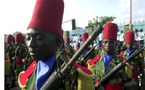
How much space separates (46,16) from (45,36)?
0.26m

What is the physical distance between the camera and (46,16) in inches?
67.4

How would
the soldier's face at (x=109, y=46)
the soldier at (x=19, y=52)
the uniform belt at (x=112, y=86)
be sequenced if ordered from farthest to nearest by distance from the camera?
the soldier at (x=19, y=52) → the soldier's face at (x=109, y=46) → the uniform belt at (x=112, y=86)

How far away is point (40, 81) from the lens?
167 centimetres

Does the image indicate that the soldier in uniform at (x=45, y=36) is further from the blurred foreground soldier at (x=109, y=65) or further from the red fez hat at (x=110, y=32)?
the red fez hat at (x=110, y=32)

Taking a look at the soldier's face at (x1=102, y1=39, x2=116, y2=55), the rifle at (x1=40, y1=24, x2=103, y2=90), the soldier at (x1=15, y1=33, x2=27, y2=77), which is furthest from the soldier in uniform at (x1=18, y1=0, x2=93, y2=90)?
the soldier at (x1=15, y1=33, x2=27, y2=77)

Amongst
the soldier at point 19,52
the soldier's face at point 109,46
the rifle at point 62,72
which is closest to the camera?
the rifle at point 62,72

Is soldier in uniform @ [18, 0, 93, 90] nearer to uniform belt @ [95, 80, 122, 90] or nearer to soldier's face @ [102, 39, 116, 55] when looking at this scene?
uniform belt @ [95, 80, 122, 90]

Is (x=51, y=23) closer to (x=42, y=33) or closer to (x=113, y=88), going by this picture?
(x=42, y=33)

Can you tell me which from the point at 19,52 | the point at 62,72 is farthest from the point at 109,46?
the point at 19,52

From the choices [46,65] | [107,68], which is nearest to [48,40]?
[46,65]

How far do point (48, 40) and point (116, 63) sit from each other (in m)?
1.79

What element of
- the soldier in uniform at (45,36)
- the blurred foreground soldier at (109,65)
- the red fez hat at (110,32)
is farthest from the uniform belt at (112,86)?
the soldier in uniform at (45,36)

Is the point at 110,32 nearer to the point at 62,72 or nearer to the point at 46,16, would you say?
the point at 46,16

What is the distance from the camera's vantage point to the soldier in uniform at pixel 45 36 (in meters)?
1.65
